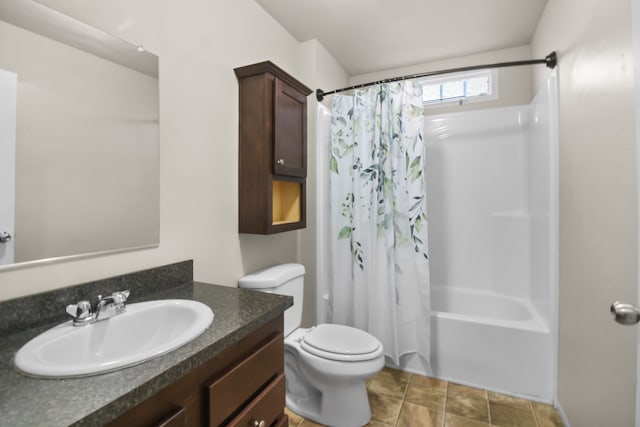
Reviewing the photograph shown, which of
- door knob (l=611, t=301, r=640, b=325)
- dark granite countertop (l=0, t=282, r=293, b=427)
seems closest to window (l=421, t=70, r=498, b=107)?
door knob (l=611, t=301, r=640, b=325)

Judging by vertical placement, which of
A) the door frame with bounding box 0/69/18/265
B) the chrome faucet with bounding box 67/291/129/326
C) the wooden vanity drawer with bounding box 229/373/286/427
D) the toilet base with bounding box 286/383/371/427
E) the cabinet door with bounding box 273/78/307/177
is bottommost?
the toilet base with bounding box 286/383/371/427

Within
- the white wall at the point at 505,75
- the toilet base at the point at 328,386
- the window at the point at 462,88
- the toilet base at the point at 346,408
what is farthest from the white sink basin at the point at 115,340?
the window at the point at 462,88

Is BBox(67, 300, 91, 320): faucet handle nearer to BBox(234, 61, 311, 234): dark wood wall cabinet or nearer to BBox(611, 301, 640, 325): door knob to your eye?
BBox(234, 61, 311, 234): dark wood wall cabinet

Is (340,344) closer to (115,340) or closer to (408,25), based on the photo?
(115,340)

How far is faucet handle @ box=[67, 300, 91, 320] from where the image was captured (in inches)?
34.2

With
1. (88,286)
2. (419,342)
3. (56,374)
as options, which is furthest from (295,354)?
(56,374)

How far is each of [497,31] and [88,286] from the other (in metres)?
2.80

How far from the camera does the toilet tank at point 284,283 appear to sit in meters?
1.63

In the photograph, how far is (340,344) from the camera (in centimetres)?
169

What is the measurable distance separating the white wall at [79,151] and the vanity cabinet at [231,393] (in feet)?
2.05

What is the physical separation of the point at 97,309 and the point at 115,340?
0.11 m

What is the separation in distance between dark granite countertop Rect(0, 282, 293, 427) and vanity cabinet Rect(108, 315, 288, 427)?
0.04 meters

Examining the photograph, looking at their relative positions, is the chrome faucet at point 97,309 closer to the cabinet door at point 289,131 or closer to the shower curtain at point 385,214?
the cabinet door at point 289,131

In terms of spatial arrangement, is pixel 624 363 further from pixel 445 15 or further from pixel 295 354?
pixel 445 15
